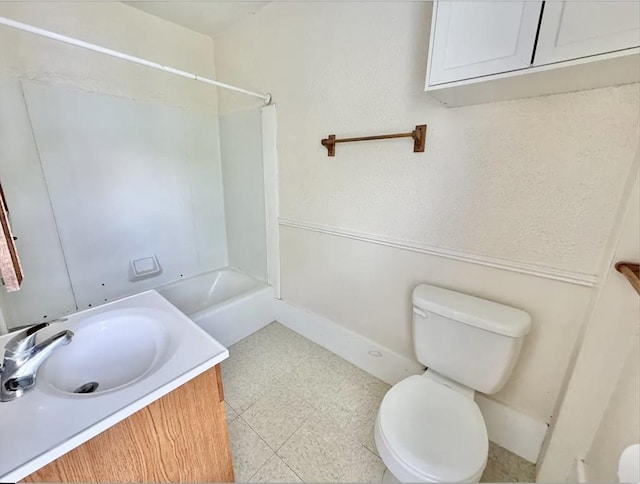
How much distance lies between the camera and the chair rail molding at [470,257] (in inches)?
42.1

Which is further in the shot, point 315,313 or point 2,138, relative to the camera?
point 315,313

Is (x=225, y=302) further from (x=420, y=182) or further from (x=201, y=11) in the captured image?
(x=201, y=11)

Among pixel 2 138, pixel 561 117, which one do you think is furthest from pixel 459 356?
pixel 2 138

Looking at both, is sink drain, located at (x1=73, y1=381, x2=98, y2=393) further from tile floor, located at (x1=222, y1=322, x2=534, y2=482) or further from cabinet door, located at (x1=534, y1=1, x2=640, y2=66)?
cabinet door, located at (x1=534, y1=1, x2=640, y2=66)

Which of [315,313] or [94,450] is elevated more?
[94,450]

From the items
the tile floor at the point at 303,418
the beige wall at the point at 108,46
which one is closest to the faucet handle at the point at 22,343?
the tile floor at the point at 303,418

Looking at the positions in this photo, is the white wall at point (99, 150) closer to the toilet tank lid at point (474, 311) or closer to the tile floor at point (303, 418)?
the tile floor at point (303, 418)

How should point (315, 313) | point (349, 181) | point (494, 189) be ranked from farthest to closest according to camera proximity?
point (315, 313)
point (349, 181)
point (494, 189)

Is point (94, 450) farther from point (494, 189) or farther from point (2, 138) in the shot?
point (2, 138)

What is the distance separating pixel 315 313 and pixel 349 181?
1.06 metres

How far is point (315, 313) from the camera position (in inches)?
81.7

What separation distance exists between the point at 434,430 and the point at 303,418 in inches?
30.2

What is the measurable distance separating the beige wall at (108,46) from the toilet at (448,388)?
7.89 feet

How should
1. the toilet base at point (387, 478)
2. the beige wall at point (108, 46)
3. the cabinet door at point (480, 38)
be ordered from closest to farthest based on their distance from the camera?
1. the cabinet door at point (480, 38)
2. the toilet base at point (387, 478)
3. the beige wall at point (108, 46)
